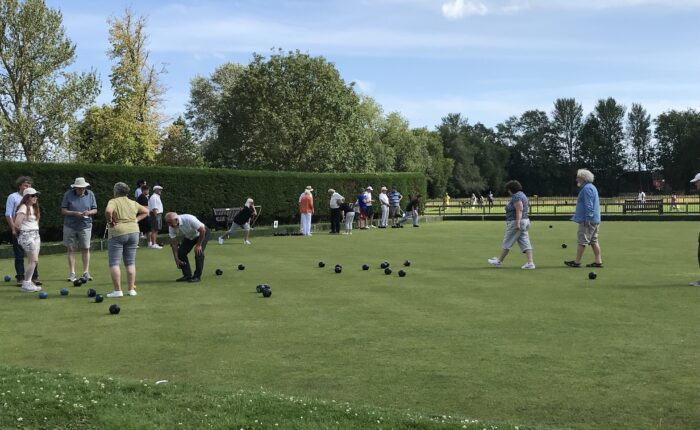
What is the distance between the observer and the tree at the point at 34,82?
3131 cm

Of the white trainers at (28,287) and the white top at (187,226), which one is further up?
the white top at (187,226)

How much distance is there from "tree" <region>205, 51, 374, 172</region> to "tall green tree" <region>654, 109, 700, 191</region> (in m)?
66.9

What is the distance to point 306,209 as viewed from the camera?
2205 centimetres

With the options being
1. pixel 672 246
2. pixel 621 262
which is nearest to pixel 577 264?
pixel 621 262

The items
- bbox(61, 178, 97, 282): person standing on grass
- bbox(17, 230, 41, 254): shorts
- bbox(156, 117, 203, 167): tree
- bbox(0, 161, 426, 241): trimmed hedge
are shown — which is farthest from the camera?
bbox(156, 117, 203, 167): tree

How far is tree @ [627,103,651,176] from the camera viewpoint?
111 metres

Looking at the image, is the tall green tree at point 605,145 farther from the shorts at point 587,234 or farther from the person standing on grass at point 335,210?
the shorts at point 587,234

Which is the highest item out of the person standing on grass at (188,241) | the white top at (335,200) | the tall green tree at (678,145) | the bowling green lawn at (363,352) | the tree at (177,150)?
the tall green tree at (678,145)

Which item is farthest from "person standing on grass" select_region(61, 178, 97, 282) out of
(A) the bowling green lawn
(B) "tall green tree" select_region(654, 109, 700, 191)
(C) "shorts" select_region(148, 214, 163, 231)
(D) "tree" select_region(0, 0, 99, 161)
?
(B) "tall green tree" select_region(654, 109, 700, 191)

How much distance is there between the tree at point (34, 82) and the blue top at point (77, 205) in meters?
24.6

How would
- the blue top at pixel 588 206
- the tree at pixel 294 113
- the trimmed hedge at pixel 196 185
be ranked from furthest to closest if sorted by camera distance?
the tree at pixel 294 113, the trimmed hedge at pixel 196 185, the blue top at pixel 588 206

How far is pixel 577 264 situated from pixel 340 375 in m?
8.06

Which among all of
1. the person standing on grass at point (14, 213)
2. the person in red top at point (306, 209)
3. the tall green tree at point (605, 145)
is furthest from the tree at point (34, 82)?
the tall green tree at point (605, 145)

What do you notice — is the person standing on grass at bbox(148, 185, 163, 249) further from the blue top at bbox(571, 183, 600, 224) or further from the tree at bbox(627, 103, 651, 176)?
the tree at bbox(627, 103, 651, 176)
